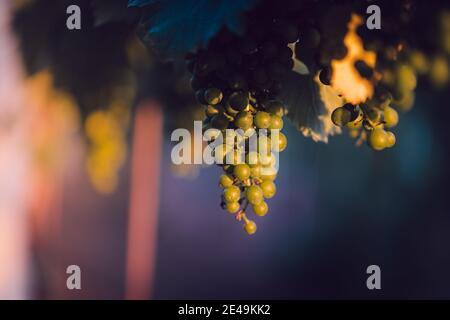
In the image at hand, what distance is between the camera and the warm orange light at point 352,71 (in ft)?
1.90

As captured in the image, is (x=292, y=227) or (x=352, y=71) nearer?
(x=352, y=71)

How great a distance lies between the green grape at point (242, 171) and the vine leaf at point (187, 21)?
19cm

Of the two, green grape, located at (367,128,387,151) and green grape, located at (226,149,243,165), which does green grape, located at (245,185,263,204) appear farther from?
green grape, located at (367,128,387,151)

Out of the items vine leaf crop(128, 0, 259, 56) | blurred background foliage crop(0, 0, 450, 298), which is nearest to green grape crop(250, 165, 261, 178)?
vine leaf crop(128, 0, 259, 56)

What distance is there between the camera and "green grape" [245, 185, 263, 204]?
67cm

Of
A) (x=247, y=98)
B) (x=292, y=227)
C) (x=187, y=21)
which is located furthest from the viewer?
(x=292, y=227)

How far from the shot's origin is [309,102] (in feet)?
2.29

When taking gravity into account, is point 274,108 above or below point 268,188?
above

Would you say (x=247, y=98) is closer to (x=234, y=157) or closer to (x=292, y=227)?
(x=234, y=157)

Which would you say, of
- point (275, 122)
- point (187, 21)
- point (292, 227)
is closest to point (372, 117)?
point (275, 122)

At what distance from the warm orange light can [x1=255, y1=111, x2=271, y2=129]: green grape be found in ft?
0.29

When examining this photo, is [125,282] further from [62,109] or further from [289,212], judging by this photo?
[62,109]

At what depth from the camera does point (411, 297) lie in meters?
3.15

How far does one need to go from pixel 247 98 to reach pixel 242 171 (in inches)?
3.8
